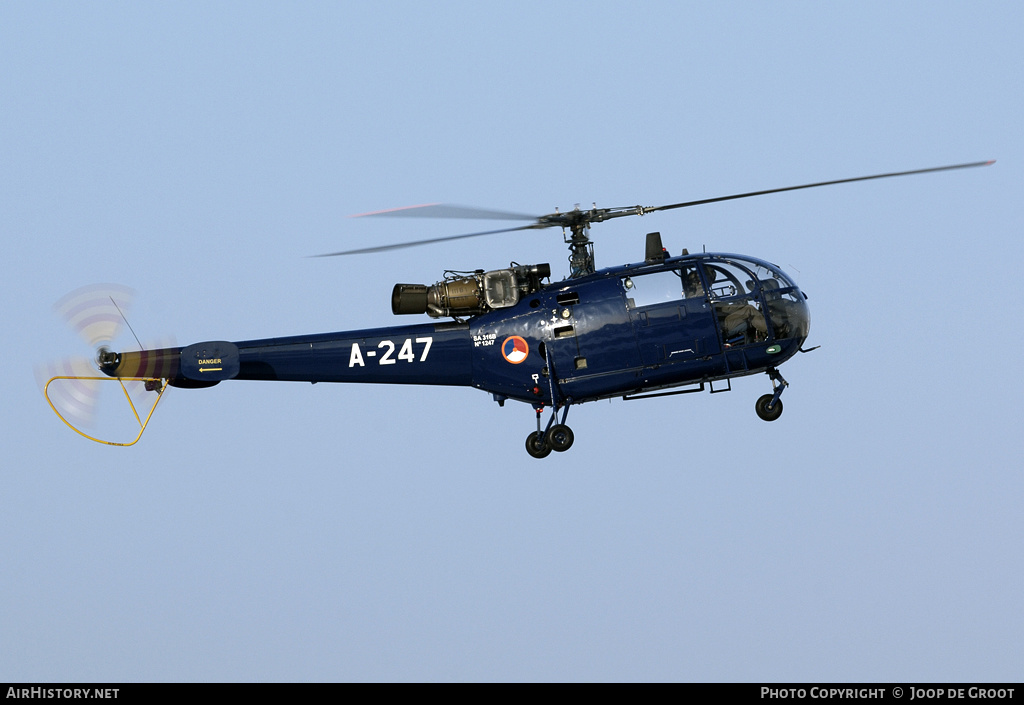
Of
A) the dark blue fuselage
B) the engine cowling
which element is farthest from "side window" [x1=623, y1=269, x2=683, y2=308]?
the engine cowling

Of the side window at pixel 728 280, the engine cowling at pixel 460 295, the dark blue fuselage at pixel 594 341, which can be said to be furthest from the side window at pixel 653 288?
the engine cowling at pixel 460 295

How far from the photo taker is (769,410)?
37.1 metres

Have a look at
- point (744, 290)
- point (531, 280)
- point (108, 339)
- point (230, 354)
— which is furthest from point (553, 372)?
point (108, 339)

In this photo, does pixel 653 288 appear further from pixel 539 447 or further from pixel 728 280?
pixel 539 447

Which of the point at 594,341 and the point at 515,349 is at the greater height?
the point at 594,341

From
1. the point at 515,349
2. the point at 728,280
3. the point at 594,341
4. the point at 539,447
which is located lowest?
the point at 539,447

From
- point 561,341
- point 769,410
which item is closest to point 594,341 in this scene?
point 561,341

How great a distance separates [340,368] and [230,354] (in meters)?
2.47

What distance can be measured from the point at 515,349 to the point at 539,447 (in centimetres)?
226

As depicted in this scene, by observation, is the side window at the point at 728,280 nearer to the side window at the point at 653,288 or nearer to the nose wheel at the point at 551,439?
the side window at the point at 653,288

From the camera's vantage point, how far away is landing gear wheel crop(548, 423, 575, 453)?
36500 millimetres

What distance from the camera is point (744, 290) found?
36.4 m
